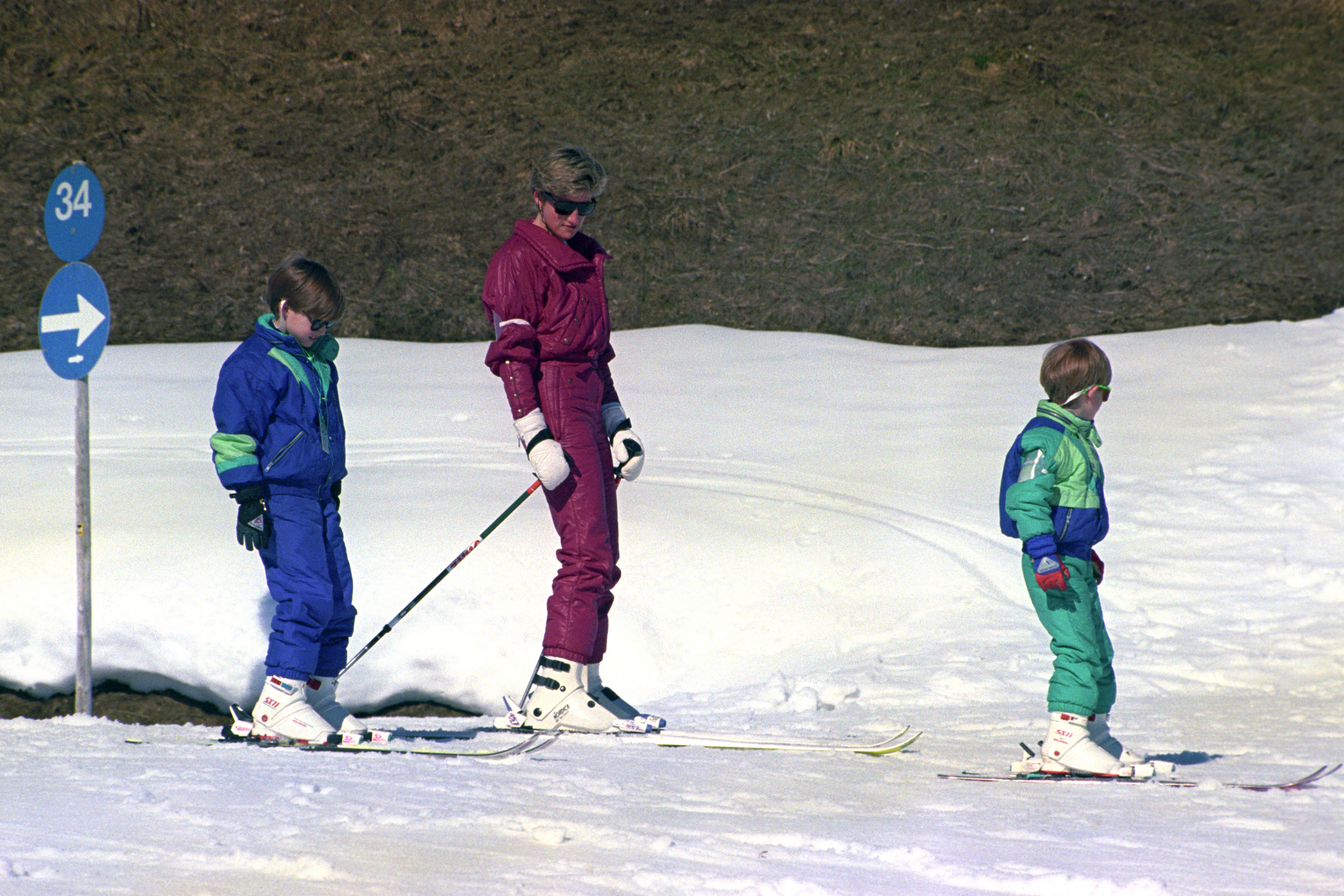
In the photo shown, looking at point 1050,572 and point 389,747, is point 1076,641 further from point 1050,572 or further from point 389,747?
point 389,747

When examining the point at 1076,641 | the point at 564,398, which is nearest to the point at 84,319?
the point at 564,398

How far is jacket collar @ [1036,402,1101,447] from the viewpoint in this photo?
4223mm

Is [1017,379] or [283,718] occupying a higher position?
[1017,379]

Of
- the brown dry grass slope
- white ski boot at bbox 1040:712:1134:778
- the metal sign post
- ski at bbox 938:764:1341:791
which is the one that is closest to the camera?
ski at bbox 938:764:1341:791

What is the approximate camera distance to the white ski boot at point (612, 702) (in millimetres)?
4695

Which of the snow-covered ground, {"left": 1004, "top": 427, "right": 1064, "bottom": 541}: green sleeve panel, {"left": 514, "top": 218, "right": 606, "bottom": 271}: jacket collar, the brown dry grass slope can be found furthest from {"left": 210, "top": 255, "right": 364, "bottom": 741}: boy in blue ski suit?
the brown dry grass slope

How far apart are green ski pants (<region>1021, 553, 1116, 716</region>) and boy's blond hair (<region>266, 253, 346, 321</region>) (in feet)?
8.47

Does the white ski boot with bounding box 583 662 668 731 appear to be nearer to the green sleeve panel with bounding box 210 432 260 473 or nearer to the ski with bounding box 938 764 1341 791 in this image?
the ski with bounding box 938 764 1341 791

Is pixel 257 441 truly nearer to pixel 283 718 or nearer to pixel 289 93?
pixel 283 718

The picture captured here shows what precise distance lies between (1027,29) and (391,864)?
45.9ft

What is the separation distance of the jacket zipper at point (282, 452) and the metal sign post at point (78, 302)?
1.00 m

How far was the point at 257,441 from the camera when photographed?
14.6 ft

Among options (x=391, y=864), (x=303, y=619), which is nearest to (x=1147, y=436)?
(x=303, y=619)

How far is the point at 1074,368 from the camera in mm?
4215
